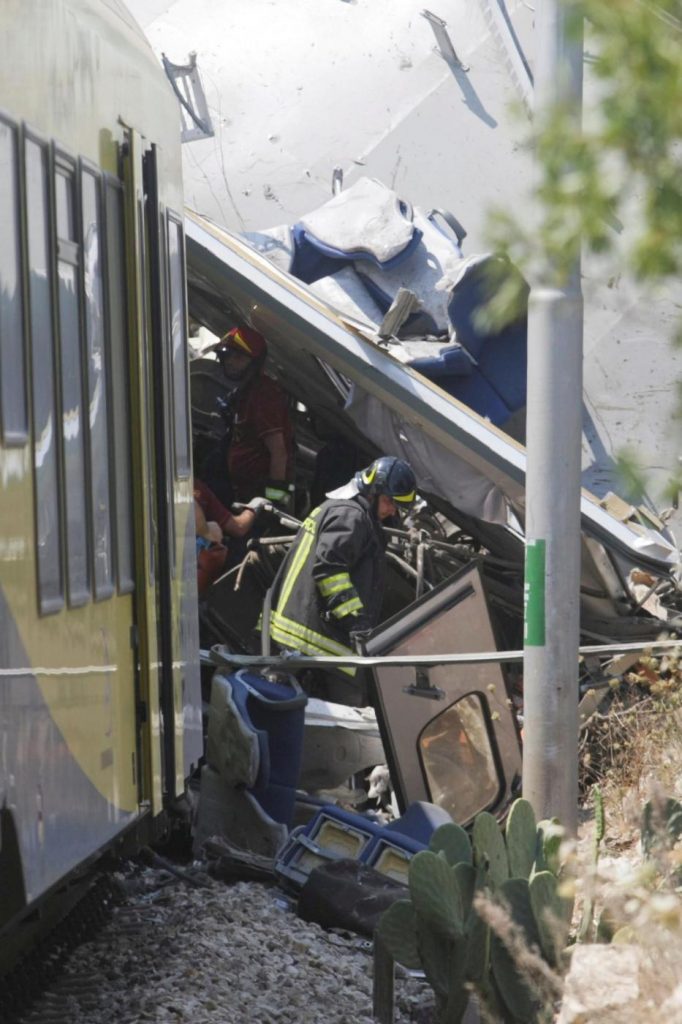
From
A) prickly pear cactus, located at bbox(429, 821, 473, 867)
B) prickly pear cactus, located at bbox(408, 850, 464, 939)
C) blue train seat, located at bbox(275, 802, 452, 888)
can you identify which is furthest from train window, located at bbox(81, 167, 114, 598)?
blue train seat, located at bbox(275, 802, 452, 888)

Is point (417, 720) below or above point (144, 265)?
below

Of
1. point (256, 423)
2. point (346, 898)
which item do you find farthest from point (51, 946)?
point (256, 423)

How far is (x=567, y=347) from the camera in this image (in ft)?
23.8

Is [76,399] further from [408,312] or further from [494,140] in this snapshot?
[494,140]

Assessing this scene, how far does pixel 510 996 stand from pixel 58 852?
62.5 inches

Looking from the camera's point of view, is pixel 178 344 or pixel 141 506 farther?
pixel 178 344

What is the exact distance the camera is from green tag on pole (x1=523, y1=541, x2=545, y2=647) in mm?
7430

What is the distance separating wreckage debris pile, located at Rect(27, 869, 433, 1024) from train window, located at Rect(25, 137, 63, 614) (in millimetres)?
1658

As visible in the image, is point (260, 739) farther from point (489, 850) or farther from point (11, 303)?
point (11, 303)

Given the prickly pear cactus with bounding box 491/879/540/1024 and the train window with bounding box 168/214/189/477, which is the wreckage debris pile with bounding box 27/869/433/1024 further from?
the train window with bounding box 168/214/189/477

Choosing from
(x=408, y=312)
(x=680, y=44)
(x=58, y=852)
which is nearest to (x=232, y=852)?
(x=58, y=852)

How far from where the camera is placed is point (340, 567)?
9.16 metres

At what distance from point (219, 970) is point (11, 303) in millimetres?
2831

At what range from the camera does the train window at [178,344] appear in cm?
667
